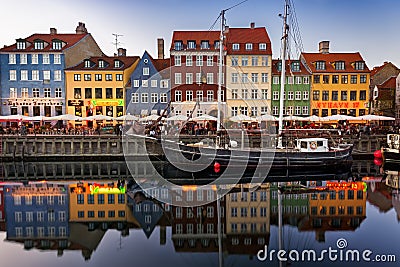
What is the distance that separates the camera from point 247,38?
177 feet

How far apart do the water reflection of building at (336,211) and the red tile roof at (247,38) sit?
3041 centimetres

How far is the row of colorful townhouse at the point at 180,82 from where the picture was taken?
5162 cm

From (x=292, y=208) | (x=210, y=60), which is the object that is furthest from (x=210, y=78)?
(x=292, y=208)

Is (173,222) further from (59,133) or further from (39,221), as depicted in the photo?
(59,133)

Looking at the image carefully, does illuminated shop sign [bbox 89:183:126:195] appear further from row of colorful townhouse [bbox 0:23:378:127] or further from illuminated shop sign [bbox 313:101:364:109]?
illuminated shop sign [bbox 313:101:364:109]

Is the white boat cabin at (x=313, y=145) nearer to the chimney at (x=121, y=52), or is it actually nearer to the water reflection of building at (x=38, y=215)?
the water reflection of building at (x=38, y=215)

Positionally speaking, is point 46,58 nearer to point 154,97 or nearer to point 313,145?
point 154,97

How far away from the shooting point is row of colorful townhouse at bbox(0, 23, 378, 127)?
5162 cm

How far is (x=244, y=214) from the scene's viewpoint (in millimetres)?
20562

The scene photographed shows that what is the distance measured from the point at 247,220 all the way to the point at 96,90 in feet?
122

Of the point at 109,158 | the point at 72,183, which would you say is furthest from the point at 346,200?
the point at 109,158

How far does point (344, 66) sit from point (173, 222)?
41882 mm

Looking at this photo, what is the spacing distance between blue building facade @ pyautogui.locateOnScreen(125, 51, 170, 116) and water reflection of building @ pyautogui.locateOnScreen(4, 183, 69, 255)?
24800mm

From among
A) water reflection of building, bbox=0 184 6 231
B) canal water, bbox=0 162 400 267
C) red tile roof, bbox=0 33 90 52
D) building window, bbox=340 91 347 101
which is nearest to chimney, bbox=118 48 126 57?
red tile roof, bbox=0 33 90 52
